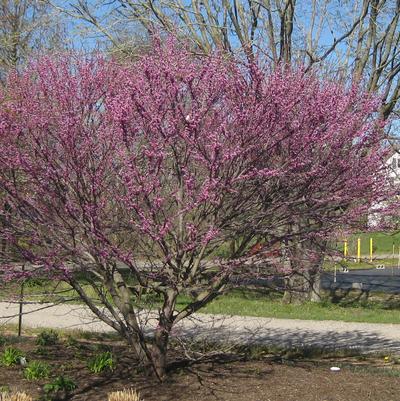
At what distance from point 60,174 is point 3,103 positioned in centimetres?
105

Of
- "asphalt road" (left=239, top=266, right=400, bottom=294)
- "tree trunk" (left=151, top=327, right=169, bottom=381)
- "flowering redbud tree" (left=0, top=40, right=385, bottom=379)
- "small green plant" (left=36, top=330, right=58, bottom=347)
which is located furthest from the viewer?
"asphalt road" (left=239, top=266, right=400, bottom=294)

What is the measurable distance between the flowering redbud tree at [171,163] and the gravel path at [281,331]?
3015mm

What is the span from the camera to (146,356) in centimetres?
636

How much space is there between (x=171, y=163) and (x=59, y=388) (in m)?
2.15

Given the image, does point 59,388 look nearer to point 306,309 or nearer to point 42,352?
point 42,352

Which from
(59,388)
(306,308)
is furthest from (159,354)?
(306,308)

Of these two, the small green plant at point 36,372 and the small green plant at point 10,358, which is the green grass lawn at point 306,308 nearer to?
the small green plant at point 10,358

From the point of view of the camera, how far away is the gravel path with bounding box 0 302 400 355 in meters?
9.50

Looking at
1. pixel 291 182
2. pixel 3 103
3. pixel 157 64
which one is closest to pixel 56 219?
pixel 3 103

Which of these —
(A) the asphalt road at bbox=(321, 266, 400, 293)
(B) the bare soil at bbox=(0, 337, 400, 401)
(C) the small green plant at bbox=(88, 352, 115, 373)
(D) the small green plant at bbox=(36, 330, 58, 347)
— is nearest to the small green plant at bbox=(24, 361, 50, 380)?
(B) the bare soil at bbox=(0, 337, 400, 401)

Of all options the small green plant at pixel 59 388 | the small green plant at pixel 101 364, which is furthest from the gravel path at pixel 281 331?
the small green plant at pixel 59 388

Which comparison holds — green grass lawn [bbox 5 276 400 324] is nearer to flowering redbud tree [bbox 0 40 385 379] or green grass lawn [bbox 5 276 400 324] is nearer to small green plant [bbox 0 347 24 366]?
small green plant [bbox 0 347 24 366]

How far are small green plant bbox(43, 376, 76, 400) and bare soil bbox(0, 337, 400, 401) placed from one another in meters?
0.08

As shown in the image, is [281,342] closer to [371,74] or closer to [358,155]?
[358,155]
